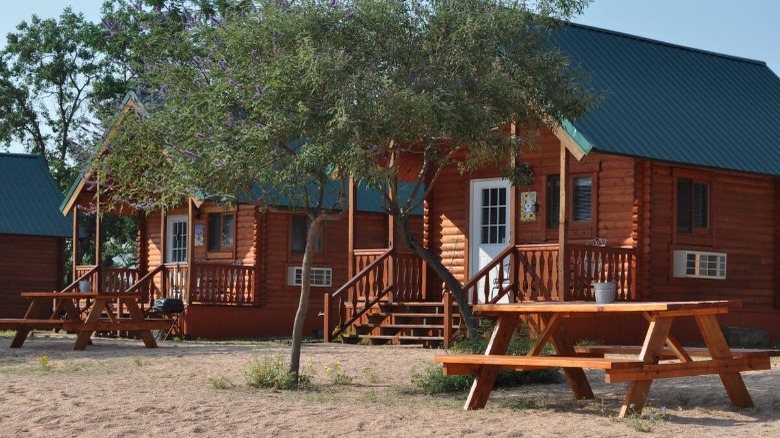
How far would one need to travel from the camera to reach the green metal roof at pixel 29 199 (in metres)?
34.3

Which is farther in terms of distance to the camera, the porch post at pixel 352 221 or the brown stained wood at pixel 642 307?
the porch post at pixel 352 221

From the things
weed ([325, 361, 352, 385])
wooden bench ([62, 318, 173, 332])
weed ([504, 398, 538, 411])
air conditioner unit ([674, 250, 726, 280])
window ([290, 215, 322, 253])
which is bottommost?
weed ([325, 361, 352, 385])

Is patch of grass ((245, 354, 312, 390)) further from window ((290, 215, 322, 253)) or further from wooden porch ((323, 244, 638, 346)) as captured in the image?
window ((290, 215, 322, 253))

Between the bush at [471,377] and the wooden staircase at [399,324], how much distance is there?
18.5ft

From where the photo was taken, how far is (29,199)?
3541cm

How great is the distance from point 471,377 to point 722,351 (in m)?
3.12

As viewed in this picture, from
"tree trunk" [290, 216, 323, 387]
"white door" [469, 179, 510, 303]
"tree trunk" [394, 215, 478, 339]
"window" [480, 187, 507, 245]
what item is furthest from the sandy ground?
"window" [480, 187, 507, 245]

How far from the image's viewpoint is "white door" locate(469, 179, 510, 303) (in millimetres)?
22469

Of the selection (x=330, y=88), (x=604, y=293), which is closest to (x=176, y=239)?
(x=604, y=293)

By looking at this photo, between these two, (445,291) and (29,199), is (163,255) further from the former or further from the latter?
(445,291)

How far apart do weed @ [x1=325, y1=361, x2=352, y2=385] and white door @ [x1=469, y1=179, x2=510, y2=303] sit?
7317mm

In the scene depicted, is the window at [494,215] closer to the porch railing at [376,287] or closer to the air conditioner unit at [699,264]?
the porch railing at [376,287]

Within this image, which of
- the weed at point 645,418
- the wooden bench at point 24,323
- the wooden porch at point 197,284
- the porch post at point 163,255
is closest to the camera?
the weed at point 645,418

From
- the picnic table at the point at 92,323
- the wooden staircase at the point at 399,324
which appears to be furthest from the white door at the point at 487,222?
the picnic table at the point at 92,323
